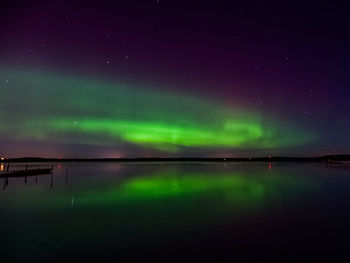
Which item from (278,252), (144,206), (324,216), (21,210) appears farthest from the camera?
(144,206)

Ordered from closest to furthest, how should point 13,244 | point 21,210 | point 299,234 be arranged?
point 13,244 < point 299,234 < point 21,210

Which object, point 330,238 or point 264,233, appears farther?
point 264,233

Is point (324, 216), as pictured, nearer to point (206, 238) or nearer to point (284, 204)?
point (284, 204)

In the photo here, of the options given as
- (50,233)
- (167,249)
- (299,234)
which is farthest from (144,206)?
(299,234)

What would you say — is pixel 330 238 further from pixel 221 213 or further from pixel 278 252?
pixel 221 213

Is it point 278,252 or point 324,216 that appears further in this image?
point 324,216

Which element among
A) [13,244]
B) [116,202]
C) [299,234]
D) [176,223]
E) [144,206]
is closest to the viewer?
[13,244]

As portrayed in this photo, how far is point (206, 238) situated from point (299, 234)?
5486 mm

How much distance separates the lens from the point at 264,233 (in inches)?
593

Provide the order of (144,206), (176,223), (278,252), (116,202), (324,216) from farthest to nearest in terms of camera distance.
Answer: (116,202) → (144,206) → (324,216) → (176,223) → (278,252)

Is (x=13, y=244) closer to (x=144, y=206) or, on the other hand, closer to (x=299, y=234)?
(x=144, y=206)

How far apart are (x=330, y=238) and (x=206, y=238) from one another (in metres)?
6.82

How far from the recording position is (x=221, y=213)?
20750 mm

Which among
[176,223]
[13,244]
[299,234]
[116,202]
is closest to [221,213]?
[176,223]
